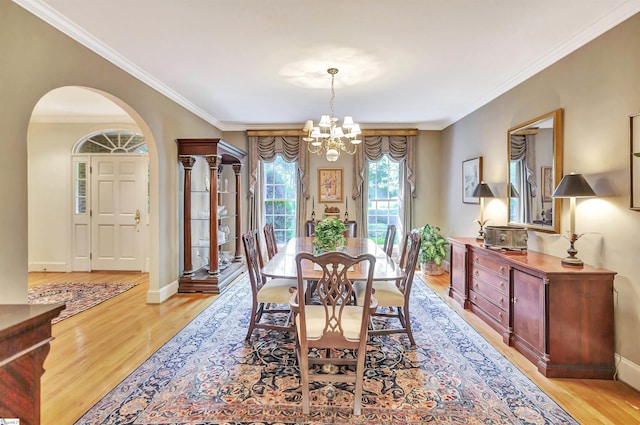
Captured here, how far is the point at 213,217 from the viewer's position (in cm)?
459

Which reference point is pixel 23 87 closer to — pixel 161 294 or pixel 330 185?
pixel 161 294

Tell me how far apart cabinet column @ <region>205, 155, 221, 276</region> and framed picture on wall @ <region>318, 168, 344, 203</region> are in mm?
2172

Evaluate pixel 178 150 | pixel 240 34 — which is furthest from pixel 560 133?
pixel 178 150

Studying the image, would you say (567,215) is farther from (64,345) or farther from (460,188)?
(64,345)

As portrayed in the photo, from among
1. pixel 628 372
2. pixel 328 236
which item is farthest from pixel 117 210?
pixel 628 372

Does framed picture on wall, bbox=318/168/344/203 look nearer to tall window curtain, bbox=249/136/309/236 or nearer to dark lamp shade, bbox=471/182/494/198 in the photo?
tall window curtain, bbox=249/136/309/236

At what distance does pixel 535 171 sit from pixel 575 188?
856 mm

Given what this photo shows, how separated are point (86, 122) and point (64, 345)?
4.26 metres

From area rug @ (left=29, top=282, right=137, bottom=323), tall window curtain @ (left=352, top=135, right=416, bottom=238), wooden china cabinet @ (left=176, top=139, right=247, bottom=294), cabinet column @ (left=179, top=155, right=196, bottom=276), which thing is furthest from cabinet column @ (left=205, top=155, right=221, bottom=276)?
tall window curtain @ (left=352, top=135, right=416, bottom=238)

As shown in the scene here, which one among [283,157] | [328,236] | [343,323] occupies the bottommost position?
[343,323]

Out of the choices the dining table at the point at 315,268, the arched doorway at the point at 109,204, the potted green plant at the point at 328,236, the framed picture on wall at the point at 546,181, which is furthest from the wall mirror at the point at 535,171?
the arched doorway at the point at 109,204

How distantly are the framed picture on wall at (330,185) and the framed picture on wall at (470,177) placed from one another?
2180 millimetres

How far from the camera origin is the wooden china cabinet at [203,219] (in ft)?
14.6

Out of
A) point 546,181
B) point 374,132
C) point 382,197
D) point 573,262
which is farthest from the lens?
point 382,197
